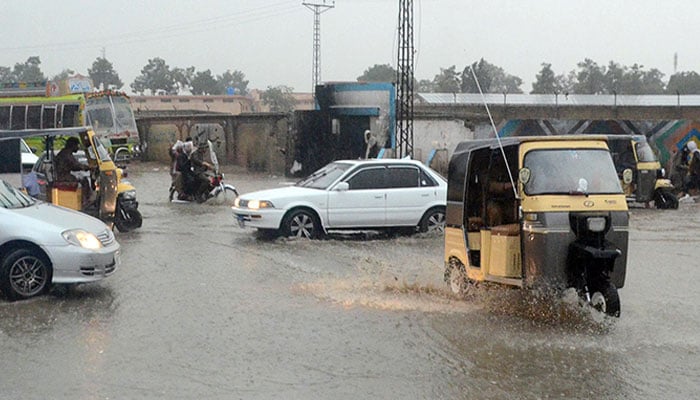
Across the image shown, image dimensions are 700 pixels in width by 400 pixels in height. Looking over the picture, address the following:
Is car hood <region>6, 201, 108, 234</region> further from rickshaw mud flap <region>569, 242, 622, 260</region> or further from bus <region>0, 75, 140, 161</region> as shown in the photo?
bus <region>0, 75, 140, 161</region>

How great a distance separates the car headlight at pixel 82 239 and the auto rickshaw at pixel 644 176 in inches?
643

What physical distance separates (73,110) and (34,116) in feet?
5.82

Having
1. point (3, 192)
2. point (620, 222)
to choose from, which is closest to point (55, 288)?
point (3, 192)

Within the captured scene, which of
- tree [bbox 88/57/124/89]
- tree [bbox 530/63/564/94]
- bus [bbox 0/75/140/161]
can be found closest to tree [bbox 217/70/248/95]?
tree [bbox 88/57/124/89]

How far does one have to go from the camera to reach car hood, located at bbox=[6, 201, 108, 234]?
10086mm

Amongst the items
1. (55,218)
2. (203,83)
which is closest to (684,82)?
(203,83)

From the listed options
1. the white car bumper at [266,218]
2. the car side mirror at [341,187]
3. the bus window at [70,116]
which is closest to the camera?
the white car bumper at [266,218]

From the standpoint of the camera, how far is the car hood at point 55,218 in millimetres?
10086

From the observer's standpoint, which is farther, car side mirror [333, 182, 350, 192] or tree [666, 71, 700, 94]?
tree [666, 71, 700, 94]

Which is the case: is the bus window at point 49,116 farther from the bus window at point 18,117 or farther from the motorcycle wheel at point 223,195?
the motorcycle wheel at point 223,195

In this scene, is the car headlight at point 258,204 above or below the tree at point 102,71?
below

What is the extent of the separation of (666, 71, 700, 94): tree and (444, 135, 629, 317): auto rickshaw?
92.9 metres

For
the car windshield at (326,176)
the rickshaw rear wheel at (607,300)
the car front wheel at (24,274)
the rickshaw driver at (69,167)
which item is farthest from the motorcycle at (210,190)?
the rickshaw rear wheel at (607,300)

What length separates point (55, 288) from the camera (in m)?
10.8
